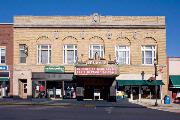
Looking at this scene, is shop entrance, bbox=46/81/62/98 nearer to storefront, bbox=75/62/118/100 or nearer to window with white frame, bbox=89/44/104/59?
storefront, bbox=75/62/118/100

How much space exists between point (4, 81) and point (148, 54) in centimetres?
1707

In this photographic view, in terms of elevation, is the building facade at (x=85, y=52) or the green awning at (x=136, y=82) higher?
the building facade at (x=85, y=52)

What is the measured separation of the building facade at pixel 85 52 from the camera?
43.3 meters

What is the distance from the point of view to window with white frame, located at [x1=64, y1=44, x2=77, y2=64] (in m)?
43.6

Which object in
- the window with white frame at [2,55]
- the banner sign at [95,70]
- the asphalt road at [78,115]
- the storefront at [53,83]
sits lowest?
the asphalt road at [78,115]

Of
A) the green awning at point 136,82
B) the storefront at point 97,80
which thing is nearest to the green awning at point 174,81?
the green awning at point 136,82

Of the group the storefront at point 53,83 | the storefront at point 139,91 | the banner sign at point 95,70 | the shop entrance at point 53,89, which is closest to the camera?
the banner sign at point 95,70

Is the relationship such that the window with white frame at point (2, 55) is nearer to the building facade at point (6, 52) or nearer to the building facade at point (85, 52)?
the building facade at point (6, 52)

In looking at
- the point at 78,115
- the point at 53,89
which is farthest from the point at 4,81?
→ the point at 78,115

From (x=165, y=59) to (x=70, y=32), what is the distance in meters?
11.4

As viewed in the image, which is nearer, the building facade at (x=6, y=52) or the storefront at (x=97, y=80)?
the storefront at (x=97, y=80)

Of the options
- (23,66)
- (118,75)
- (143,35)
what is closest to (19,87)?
(23,66)

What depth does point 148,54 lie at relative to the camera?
43.7 metres

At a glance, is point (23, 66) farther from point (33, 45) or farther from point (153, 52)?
point (153, 52)
